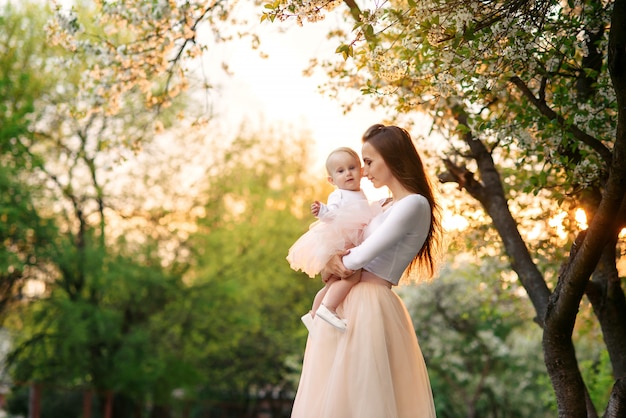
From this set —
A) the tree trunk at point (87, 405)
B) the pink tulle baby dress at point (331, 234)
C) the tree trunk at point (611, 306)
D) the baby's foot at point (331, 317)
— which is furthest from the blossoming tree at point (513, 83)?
the tree trunk at point (87, 405)

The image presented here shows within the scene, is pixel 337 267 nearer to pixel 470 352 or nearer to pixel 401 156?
pixel 401 156

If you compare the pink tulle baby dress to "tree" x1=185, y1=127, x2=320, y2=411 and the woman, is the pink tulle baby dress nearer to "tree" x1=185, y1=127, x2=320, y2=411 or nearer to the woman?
the woman

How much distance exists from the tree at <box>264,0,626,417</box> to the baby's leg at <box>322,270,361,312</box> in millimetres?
1385

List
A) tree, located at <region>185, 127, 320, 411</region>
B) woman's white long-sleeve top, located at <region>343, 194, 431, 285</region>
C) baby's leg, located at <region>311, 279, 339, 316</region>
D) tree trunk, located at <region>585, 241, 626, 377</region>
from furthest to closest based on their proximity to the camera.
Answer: tree, located at <region>185, 127, 320, 411</region> → tree trunk, located at <region>585, 241, 626, 377</region> → baby's leg, located at <region>311, 279, 339, 316</region> → woman's white long-sleeve top, located at <region>343, 194, 431, 285</region>

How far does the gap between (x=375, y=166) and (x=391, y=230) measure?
47cm

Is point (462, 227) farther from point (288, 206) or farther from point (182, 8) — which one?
point (288, 206)

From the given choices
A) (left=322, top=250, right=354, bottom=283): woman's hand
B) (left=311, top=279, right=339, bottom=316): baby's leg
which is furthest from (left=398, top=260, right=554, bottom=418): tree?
(left=322, top=250, right=354, bottom=283): woman's hand

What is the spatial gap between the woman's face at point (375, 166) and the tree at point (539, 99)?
686 millimetres

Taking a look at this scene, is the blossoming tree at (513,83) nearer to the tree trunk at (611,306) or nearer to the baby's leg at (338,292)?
the tree trunk at (611,306)

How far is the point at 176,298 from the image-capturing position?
77.6 ft

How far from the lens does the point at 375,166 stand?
4402mm

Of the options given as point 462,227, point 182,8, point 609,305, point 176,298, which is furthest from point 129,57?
point 176,298

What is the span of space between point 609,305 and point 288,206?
90.6 feet

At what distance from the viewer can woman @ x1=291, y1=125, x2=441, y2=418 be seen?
4.00 meters
